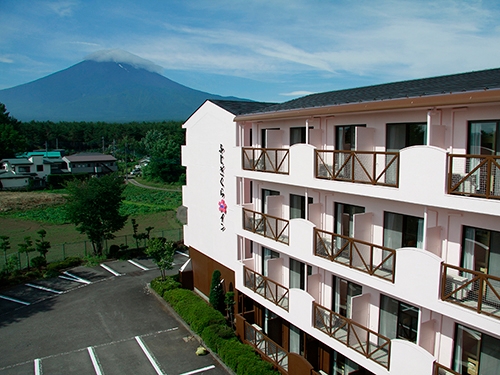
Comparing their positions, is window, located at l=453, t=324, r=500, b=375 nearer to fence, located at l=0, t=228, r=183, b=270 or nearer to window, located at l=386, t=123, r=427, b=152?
window, located at l=386, t=123, r=427, b=152

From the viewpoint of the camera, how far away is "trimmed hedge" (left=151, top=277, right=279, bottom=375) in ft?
47.7

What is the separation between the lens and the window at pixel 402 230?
10.3 m

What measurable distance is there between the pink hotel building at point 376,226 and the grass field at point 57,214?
82.0 ft

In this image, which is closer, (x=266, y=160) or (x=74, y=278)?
(x=266, y=160)

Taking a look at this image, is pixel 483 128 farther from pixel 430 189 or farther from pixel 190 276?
pixel 190 276

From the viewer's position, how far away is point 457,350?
947cm

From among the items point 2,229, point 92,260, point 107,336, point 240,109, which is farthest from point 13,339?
point 2,229

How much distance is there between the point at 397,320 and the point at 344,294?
87.2 inches

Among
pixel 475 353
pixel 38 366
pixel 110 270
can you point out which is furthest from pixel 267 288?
pixel 110 270

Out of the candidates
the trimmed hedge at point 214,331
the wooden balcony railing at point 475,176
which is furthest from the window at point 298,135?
the trimmed hedge at point 214,331

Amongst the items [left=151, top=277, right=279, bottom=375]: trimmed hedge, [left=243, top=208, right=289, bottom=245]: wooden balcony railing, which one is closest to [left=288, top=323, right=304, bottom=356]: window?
[left=151, top=277, right=279, bottom=375]: trimmed hedge

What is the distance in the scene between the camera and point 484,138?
8852mm

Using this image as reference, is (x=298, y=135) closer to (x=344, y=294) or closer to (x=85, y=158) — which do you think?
(x=344, y=294)

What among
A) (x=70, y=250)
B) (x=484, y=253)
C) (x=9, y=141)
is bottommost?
(x=70, y=250)
